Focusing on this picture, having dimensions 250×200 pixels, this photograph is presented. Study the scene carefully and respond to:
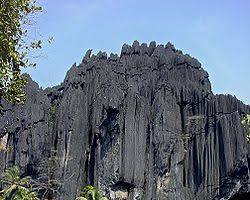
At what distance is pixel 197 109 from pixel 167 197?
16973mm

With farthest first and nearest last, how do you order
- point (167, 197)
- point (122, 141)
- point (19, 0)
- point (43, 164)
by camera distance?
point (43, 164)
point (122, 141)
point (167, 197)
point (19, 0)

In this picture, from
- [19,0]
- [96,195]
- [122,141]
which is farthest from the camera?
[122,141]

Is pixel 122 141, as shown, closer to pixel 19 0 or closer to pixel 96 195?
pixel 96 195

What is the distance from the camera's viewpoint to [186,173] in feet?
259

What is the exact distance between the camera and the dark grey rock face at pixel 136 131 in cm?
7675

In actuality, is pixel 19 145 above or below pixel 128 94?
below

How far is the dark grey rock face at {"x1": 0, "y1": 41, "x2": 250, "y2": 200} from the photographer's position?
7675 cm

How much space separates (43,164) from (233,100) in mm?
35178

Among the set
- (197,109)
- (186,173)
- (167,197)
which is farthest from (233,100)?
(167,197)

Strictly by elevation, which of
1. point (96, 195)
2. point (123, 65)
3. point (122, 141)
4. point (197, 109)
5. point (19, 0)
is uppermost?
point (123, 65)

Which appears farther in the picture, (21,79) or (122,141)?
(122,141)

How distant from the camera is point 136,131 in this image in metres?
81.3

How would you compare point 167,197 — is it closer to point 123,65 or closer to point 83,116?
point 83,116

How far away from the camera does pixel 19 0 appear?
14.3 meters
